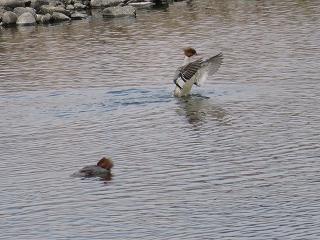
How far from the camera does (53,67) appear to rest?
97.9 ft

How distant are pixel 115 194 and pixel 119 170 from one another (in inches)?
61.5

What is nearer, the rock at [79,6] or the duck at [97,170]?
the duck at [97,170]

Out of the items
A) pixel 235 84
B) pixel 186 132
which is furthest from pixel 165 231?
pixel 235 84

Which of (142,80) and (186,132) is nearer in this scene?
(186,132)

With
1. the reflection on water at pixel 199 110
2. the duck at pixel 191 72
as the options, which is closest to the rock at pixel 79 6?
the duck at pixel 191 72

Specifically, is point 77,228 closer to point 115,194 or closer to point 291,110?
point 115,194

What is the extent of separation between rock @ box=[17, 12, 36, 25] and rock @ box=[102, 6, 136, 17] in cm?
291

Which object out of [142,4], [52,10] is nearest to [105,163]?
[52,10]

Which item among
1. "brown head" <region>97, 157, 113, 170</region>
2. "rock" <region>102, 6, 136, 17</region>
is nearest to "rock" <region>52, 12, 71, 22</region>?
"rock" <region>102, 6, 136, 17</region>

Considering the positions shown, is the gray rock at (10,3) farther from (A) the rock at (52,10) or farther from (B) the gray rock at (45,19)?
(B) the gray rock at (45,19)

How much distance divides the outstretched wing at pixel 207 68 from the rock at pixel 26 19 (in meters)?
16.8

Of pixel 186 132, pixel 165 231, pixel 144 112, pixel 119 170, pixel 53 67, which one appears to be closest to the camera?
pixel 165 231

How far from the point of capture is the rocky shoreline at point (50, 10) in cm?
4091

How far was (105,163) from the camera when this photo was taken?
58.5 ft
